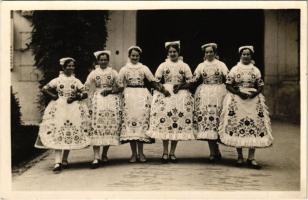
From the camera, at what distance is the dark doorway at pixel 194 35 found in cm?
780

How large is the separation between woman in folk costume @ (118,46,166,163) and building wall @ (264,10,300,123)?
343 centimetres

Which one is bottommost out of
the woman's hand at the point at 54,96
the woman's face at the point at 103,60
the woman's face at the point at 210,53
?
the woman's hand at the point at 54,96

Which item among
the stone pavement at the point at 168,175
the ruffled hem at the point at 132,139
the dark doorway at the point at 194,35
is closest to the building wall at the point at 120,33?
the dark doorway at the point at 194,35

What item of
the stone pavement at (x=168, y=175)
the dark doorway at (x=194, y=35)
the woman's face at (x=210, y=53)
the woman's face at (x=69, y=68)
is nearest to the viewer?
the stone pavement at (x=168, y=175)

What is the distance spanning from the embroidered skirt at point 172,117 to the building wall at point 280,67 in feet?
10.6

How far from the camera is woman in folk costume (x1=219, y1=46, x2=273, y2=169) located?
16.2 feet

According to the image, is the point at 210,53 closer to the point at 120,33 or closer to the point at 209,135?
the point at 209,135

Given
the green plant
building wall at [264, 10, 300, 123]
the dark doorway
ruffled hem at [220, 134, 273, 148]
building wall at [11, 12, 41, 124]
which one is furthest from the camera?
building wall at [264, 10, 300, 123]

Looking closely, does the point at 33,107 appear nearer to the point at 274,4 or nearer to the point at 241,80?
the point at 241,80

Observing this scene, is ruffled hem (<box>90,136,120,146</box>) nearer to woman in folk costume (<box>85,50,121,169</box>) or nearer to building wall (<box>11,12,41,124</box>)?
woman in folk costume (<box>85,50,121,169</box>)

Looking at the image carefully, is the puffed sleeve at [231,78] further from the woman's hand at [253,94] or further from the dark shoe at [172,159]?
the dark shoe at [172,159]

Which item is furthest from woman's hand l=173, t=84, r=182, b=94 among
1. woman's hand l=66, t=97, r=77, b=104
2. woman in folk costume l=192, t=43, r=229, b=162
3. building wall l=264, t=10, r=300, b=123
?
building wall l=264, t=10, r=300, b=123

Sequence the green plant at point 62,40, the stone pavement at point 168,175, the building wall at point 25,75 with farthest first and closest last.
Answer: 1. the building wall at point 25,75
2. the green plant at point 62,40
3. the stone pavement at point 168,175
